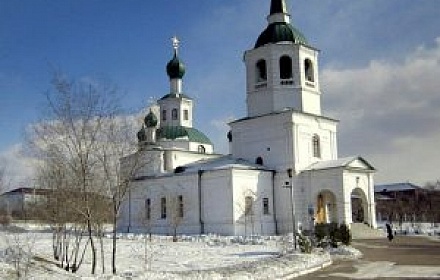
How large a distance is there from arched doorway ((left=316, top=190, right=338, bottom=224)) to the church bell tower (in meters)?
5.97

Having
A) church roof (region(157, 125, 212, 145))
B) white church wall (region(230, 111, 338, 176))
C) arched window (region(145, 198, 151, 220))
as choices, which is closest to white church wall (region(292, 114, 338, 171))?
white church wall (region(230, 111, 338, 176))

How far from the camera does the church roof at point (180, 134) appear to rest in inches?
2064

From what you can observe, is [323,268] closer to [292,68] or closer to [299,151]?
[299,151]

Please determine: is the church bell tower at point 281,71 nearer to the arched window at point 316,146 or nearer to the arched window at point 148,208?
the arched window at point 316,146

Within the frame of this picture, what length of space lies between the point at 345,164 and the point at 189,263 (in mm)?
19485

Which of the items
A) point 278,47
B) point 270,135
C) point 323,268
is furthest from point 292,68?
point 323,268

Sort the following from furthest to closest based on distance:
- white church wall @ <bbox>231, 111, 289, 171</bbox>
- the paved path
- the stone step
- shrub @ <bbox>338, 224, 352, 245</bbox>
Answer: white church wall @ <bbox>231, 111, 289, 171</bbox> → the stone step → shrub @ <bbox>338, 224, 352, 245</bbox> → the paved path

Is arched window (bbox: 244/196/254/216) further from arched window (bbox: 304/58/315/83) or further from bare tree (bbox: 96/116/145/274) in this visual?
bare tree (bbox: 96/116/145/274)

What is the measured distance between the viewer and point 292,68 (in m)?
39.7

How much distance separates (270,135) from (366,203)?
8.08 m

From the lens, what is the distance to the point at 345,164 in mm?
36219

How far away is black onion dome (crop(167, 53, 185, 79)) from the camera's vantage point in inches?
2157

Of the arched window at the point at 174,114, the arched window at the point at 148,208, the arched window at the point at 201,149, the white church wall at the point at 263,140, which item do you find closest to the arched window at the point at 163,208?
the arched window at the point at 148,208

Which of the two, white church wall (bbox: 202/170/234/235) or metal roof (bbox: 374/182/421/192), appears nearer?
white church wall (bbox: 202/170/234/235)
